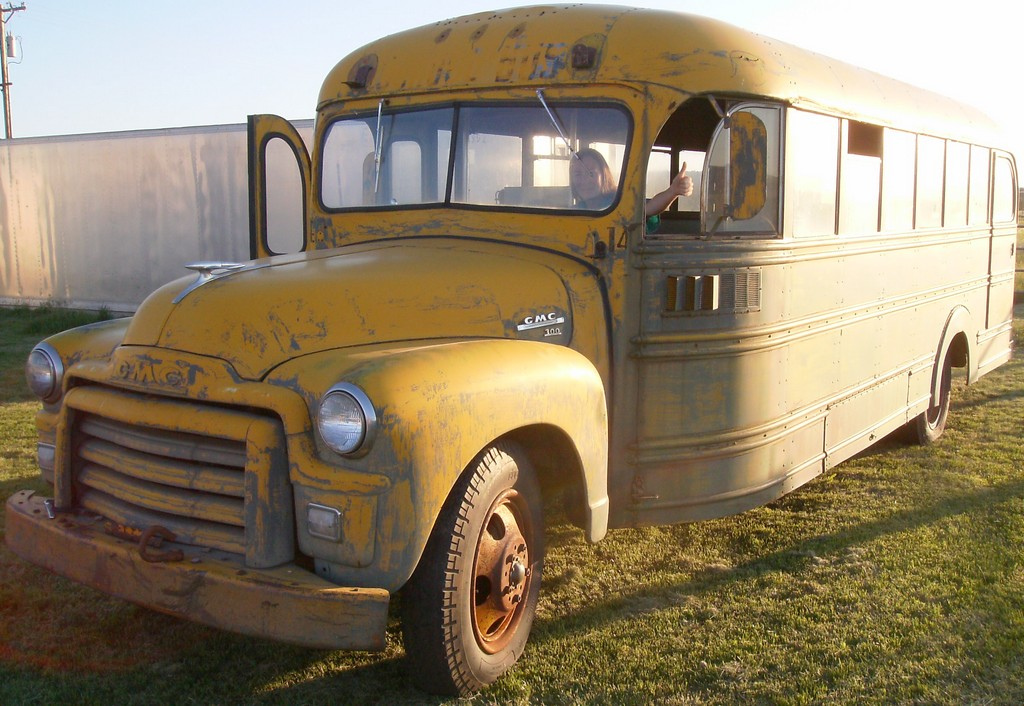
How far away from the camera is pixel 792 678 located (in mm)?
3418

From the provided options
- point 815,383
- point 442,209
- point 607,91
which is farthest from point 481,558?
point 815,383

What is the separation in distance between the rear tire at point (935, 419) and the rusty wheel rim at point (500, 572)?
14.3 feet

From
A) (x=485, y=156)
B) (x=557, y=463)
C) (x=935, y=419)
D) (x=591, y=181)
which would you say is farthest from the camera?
(x=935, y=419)

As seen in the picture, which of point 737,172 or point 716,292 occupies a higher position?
point 737,172

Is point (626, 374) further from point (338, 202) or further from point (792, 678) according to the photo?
point (338, 202)

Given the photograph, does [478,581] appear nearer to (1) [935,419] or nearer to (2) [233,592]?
(2) [233,592]

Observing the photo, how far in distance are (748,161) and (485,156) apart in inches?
45.1

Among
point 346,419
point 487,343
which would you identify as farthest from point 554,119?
point 346,419

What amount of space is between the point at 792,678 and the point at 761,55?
8.43 ft

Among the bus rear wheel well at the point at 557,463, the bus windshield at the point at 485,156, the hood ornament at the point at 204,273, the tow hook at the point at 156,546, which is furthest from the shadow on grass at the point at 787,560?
the hood ornament at the point at 204,273

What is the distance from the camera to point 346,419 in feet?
8.82

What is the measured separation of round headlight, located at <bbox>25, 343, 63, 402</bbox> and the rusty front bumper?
0.81m

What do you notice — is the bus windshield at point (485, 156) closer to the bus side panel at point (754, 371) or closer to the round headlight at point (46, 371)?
the bus side panel at point (754, 371)

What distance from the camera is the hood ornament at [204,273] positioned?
3.30 m
